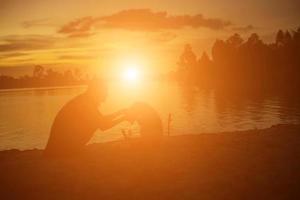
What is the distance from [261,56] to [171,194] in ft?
405

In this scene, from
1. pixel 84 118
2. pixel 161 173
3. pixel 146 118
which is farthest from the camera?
pixel 146 118

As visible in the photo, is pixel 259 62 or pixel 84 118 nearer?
pixel 84 118

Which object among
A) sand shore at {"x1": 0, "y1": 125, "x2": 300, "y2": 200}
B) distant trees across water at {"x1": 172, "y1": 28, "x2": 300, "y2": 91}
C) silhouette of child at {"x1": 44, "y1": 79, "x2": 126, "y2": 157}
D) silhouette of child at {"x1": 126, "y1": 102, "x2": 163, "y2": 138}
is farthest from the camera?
distant trees across water at {"x1": 172, "y1": 28, "x2": 300, "y2": 91}

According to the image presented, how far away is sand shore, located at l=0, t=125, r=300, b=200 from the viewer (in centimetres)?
709

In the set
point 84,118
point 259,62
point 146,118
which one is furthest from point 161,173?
point 259,62

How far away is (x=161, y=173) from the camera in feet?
26.5

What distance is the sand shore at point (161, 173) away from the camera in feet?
23.3

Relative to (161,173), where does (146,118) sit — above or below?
above

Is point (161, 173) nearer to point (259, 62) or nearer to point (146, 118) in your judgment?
point (146, 118)

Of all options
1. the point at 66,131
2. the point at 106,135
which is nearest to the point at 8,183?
the point at 66,131

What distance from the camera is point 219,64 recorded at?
149750 mm

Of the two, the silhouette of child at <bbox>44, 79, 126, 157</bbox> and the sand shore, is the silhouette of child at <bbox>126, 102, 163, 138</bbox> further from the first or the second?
the sand shore

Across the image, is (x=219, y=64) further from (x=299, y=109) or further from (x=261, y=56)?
(x=299, y=109)

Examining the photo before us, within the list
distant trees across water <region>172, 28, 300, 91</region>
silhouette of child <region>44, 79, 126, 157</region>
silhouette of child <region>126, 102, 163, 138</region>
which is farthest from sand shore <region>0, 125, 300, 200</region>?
distant trees across water <region>172, 28, 300, 91</region>
